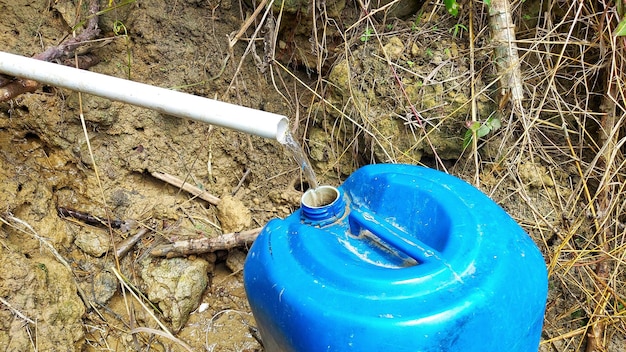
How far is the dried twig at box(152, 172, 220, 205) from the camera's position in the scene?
75.9 inches

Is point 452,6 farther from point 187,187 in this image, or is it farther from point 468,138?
point 187,187

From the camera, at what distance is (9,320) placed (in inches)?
55.4

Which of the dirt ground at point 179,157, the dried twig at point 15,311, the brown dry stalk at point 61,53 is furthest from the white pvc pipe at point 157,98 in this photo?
the dried twig at point 15,311

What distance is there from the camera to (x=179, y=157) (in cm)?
197

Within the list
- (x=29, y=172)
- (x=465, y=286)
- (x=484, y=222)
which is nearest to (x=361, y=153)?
(x=484, y=222)

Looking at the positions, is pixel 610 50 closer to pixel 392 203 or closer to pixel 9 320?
pixel 392 203

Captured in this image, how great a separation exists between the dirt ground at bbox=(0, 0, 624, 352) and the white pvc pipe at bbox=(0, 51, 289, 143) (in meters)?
0.40

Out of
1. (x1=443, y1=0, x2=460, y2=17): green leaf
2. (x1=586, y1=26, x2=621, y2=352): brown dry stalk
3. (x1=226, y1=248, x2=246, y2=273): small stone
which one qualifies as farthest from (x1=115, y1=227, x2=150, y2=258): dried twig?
(x1=586, y1=26, x2=621, y2=352): brown dry stalk

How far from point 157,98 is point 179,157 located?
756 mm

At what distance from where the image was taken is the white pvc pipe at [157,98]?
1.15m

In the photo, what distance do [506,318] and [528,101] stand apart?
101 centimetres

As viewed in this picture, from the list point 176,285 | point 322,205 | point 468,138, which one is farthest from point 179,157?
point 468,138

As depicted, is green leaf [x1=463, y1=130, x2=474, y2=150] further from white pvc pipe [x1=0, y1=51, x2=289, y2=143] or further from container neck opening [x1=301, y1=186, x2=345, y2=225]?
white pvc pipe [x1=0, y1=51, x2=289, y2=143]

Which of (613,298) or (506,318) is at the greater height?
(506,318)
